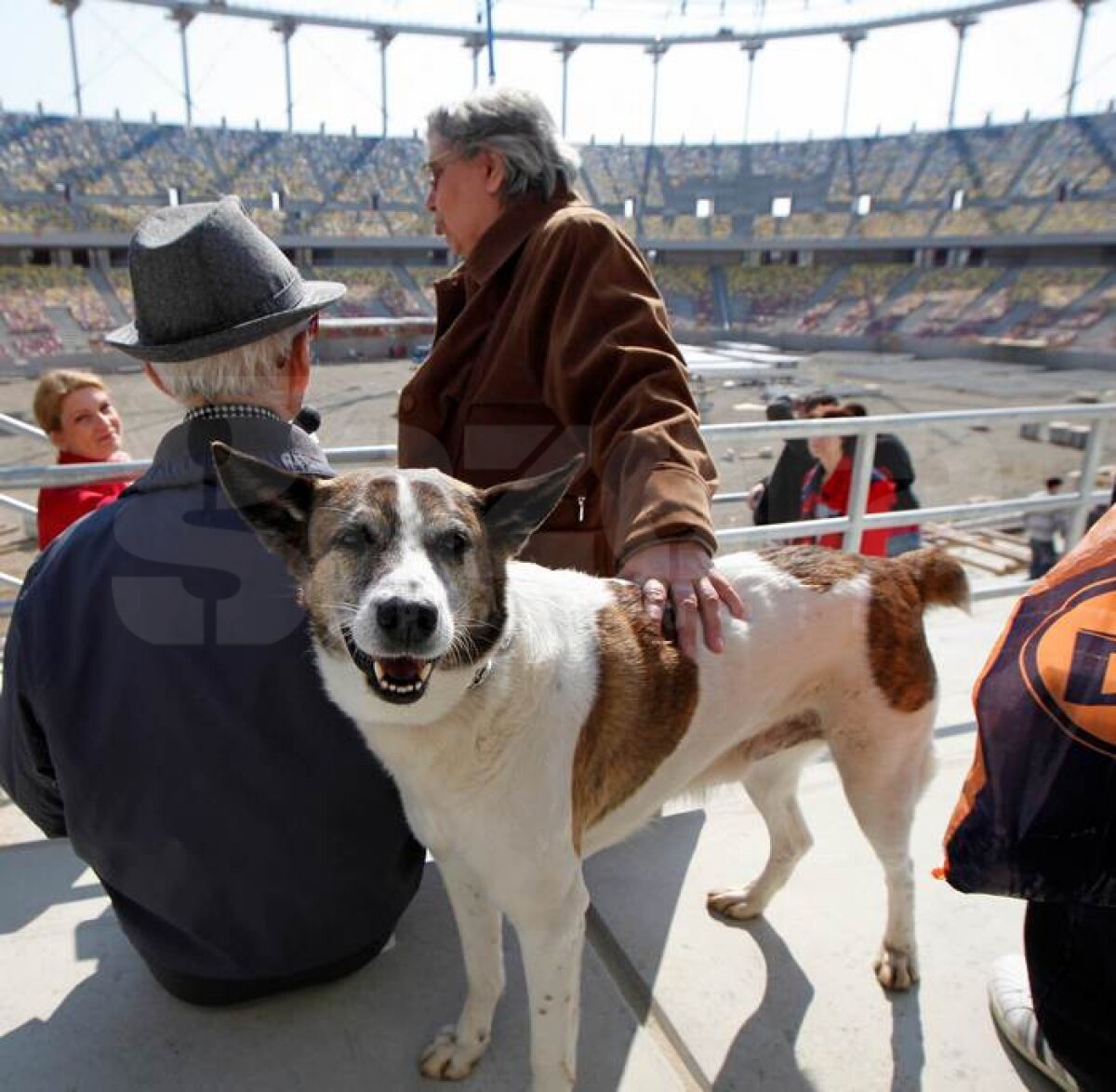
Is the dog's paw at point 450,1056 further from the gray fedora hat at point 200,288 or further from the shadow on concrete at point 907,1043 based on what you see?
the gray fedora hat at point 200,288

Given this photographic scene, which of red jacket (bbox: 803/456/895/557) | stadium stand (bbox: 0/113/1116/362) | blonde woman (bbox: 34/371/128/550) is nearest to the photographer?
blonde woman (bbox: 34/371/128/550)

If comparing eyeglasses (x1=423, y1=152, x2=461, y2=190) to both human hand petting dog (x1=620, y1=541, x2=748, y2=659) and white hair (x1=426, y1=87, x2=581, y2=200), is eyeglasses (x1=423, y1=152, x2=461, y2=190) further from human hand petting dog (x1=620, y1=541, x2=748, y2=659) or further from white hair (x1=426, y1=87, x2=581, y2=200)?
human hand petting dog (x1=620, y1=541, x2=748, y2=659)

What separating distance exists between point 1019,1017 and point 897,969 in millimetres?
303

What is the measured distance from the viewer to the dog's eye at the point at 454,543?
1.67 metres

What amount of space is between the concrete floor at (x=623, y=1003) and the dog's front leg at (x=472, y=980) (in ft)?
0.17

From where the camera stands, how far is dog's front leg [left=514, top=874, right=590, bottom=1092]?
1.80 meters

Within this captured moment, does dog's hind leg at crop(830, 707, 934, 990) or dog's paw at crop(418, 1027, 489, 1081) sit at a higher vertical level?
dog's hind leg at crop(830, 707, 934, 990)

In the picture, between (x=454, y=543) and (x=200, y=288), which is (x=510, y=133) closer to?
(x=200, y=288)

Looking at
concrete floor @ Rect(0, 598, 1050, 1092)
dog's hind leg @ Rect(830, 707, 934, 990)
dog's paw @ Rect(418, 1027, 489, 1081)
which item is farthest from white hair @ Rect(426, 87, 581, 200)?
dog's paw @ Rect(418, 1027, 489, 1081)

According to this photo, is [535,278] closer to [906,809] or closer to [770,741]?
[770,741]

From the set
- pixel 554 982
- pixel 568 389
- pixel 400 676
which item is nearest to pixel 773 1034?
pixel 554 982

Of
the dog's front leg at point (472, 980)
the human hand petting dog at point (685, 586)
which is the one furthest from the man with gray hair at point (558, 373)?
the dog's front leg at point (472, 980)

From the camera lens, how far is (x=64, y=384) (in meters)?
3.94

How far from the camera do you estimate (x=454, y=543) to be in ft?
5.52
